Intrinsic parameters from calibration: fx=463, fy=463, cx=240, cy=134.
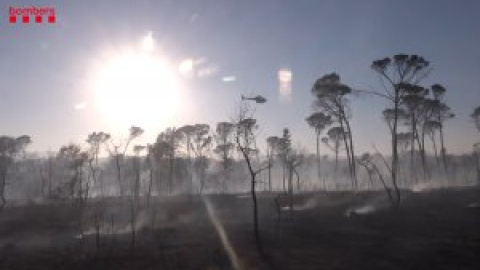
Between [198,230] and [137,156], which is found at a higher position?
[137,156]

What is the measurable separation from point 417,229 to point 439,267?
13708 millimetres

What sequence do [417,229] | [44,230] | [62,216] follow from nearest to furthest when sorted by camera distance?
1. [417,229]
2. [44,230]
3. [62,216]

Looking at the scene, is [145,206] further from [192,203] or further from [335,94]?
[335,94]

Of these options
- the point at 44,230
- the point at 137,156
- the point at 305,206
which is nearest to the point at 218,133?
the point at 137,156

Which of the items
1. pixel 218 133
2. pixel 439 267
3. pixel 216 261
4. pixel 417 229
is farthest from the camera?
pixel 218 133

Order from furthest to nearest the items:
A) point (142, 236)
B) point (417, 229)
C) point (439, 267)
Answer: point (142, 236)
point (417, 229)
point (439, 267)

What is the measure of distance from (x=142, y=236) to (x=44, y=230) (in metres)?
17.6

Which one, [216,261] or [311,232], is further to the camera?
[311,232]

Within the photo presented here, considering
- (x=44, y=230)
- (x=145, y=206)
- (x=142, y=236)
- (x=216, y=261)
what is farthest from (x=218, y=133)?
(x=216, y=261)

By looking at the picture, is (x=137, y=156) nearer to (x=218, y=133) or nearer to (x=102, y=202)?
(x=218, y=133)

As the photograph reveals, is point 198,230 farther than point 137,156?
No

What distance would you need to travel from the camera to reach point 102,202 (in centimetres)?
6794

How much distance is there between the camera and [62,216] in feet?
194

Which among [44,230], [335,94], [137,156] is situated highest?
[335,94]
